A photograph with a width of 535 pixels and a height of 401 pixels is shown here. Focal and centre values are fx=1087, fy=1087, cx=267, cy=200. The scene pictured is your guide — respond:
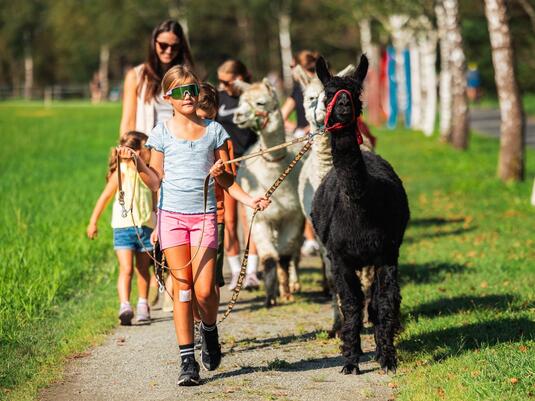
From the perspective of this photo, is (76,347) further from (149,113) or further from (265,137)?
(265,137)

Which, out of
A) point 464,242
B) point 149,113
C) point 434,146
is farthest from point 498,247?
point 434,146

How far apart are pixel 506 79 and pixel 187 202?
39.8 ft

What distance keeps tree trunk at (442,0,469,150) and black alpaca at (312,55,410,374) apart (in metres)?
18.9

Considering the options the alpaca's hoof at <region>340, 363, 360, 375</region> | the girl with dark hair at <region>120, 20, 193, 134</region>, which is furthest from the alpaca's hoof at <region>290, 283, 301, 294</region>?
the alpaca's hoof at <region>340, 363, 360, 375</region>

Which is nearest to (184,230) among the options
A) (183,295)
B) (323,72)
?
(183,295)

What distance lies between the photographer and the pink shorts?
6.76 metres

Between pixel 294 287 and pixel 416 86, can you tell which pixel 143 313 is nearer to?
pixel 294 287

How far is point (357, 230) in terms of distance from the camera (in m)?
7.10

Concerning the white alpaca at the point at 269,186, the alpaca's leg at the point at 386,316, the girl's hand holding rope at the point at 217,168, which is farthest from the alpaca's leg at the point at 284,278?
the girl's hand holding rope at the point at 217,168

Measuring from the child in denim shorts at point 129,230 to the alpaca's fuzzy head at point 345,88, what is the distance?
86.7 inches

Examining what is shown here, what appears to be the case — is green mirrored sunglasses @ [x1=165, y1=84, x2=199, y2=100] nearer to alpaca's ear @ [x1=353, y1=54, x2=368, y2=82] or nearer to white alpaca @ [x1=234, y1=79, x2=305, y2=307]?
alpaca's ear @ [x1=353, y1=54, x2=368, y2=82]

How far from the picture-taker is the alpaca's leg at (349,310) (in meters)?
7.00

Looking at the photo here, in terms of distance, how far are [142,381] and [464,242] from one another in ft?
21.7

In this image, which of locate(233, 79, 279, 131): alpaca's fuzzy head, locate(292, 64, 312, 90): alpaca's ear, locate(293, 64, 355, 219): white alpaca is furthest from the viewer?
locate(233, 79, 279, 131): alpaca's fuzzy head
